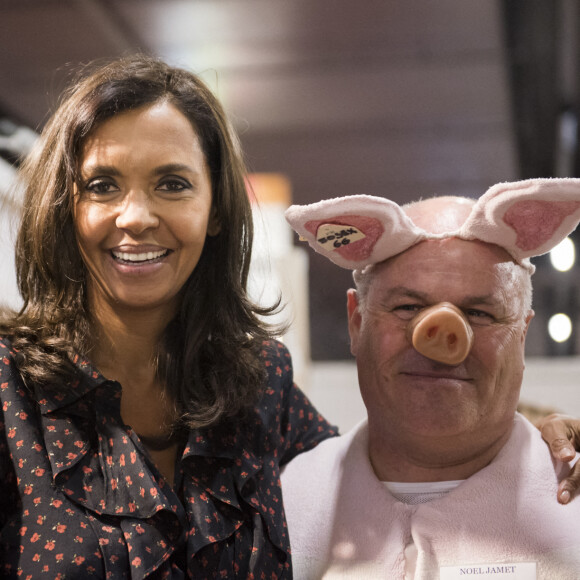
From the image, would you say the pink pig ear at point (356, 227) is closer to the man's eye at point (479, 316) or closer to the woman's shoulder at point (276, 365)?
the man's eye at point (479, 316)

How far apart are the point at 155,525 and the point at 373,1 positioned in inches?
61.1

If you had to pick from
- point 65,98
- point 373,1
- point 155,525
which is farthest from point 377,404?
point 373,1

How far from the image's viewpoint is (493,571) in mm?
1193

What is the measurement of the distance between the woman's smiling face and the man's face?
344mm

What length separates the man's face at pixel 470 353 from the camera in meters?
1.20

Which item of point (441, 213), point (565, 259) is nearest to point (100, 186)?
point (441, 213)

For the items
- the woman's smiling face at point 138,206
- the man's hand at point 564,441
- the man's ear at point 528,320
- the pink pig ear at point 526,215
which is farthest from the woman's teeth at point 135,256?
the man's hand at point 564,441

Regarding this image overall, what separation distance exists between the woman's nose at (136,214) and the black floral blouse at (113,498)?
22 centimetres

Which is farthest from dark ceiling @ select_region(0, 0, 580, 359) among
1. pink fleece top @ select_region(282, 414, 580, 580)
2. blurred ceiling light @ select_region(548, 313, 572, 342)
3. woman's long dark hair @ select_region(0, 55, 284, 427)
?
pink fleece top @ select_region(282, 414, 580, 580)

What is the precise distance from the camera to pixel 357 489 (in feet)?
4.30

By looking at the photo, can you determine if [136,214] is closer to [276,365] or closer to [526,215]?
[276,365]

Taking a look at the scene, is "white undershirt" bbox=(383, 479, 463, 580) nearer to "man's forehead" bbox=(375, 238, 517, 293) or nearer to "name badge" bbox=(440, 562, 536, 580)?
"name badge" bbox=(440, 562, 536, 580)

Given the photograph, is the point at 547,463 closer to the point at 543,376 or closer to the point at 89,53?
the point at 543,376

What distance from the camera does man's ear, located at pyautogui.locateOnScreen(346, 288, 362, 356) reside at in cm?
132
